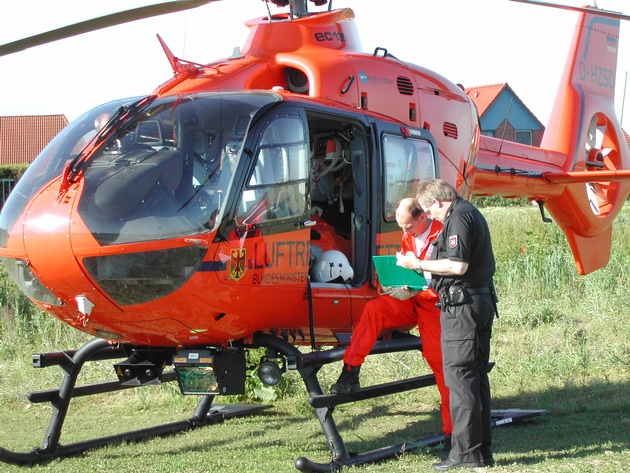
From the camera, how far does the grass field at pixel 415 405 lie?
6.46 metres

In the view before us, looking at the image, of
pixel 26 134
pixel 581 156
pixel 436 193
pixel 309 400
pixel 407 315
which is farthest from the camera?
pixel 26 134

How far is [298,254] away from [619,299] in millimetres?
7772

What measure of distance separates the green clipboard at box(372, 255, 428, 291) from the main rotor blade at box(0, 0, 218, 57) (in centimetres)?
221

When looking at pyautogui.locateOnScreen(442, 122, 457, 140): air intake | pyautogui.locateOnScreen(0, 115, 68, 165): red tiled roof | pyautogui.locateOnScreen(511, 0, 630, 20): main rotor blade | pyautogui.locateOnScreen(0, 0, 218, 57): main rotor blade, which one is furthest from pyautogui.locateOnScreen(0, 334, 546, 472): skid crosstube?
pyautogui.locateOnScreen(0, 115, 68, 165): red tiled roof

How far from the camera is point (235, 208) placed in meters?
5.70

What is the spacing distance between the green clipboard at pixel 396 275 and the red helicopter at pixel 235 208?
0.64 metres

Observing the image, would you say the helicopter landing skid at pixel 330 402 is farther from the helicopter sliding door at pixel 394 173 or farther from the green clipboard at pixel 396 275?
the helicopter sliding door at pixel 394 173

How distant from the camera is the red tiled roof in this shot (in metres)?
40.3

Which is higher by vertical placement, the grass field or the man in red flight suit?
the man in red flight suit

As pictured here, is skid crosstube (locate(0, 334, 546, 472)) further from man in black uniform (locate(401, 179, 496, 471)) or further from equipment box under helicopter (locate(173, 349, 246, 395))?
man in black uniform (locate(401, 179, 496, 471))

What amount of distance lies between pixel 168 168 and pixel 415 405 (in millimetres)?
4437

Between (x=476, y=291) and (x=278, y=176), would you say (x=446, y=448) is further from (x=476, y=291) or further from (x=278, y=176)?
(x=278, y=176)

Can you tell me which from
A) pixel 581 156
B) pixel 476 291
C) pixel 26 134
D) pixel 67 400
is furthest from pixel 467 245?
pixel 26 134

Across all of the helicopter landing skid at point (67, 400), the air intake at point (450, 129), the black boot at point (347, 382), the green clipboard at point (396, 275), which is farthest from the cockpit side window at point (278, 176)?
the air intake at point (450, 129)
